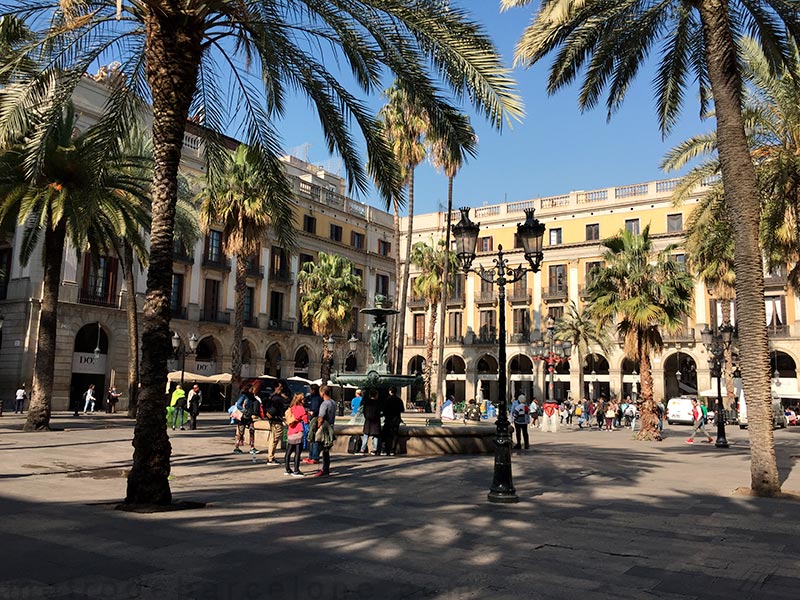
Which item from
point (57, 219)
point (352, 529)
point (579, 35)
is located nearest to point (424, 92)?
point (579, 35)

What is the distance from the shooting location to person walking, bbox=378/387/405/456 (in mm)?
14719

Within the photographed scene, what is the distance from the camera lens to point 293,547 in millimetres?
6191

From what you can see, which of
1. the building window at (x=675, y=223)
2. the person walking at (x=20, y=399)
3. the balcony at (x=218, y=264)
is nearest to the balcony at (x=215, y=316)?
the balcony at (x=218, y=264)

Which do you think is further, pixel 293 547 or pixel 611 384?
pixel 611 384

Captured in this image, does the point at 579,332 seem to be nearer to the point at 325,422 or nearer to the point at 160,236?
the point at 325,422

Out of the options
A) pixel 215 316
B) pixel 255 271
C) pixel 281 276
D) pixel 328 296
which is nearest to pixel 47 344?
pixel 328 296

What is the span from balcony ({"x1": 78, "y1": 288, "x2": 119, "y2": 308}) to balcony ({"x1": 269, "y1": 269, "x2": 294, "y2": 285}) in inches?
495

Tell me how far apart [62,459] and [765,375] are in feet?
42.4

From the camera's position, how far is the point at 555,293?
5141 centimetres

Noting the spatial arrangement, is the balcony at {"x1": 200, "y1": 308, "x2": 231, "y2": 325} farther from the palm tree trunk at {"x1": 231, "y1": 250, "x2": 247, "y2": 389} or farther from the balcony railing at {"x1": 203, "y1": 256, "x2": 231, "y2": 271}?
the palm tree trunk at {"x1": 231, "y1": 250, "x2": 247, "y2": 389}

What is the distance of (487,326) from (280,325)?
1764 cm

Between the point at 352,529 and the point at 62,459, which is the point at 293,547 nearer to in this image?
the point at 352,529

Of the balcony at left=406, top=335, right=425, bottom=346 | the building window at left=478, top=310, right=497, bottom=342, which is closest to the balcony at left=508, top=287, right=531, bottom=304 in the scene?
the building window at left=478, top=310, right=497, bottom=342

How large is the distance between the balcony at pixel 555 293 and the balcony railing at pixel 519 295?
124 centimetres
